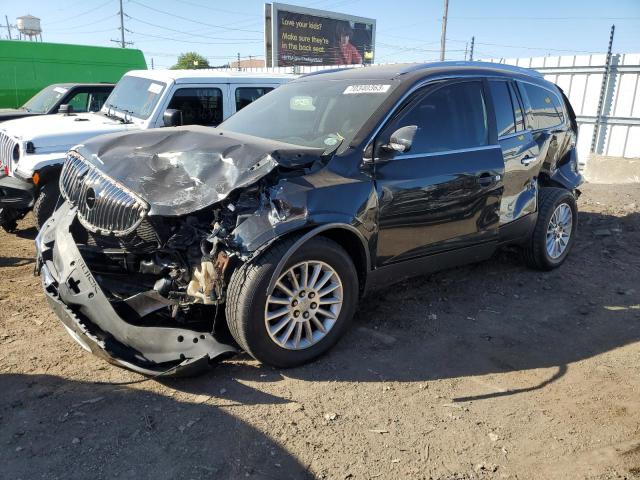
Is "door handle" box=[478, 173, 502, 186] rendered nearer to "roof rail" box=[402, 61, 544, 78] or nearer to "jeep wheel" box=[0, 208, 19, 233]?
"roof rail" box=[402, 61, 544, 78]

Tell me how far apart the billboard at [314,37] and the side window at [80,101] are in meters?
22.5

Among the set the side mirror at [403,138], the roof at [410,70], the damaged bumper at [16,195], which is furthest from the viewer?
the damaged bumper at [16,195]

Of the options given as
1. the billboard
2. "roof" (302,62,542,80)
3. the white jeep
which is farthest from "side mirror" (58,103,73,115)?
the billboard

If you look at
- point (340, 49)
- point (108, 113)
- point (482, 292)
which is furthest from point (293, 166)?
point (340, 49)

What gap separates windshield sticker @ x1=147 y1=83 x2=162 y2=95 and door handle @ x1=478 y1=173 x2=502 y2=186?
14.8 ft

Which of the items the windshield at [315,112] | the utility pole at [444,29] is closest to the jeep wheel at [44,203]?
the windshield at [315,112]

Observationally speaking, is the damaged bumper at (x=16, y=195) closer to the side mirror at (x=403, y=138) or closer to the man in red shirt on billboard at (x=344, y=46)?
the side mirror at (x=403, y=138)

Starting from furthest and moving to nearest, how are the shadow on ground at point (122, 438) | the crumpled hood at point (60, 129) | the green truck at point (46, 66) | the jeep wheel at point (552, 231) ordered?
the green truck at point (46, 66) < the crumpled hood at point (60, 129) < the jeep wheel at point (552, 231) < the shadow on ground at point (122, 438)

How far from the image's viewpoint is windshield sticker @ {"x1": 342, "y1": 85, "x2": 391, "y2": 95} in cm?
398

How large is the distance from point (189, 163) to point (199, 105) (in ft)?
12.8

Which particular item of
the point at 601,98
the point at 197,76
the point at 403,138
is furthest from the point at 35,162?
the point at 601,98

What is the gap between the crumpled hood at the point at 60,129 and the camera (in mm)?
6129

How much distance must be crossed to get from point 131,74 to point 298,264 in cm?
575

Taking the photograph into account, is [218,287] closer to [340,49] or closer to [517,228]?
[517,228]
